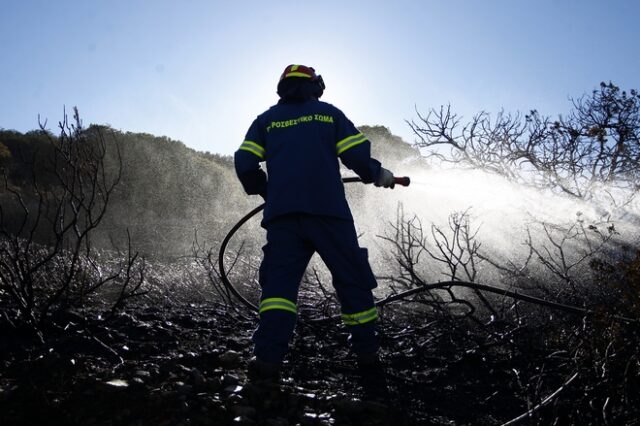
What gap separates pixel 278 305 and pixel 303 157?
909 millimetres

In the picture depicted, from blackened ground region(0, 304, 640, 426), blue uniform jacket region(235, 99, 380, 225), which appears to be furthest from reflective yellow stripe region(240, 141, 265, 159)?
blackened ground region(0, 304, 640, 426)

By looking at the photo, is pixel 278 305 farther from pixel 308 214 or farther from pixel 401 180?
pixel 401 180

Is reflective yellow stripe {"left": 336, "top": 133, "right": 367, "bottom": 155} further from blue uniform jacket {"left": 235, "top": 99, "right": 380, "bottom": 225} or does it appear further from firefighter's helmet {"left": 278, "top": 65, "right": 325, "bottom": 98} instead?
firefighter's helmet {"left": 278, "top": 65, "right": 325, "bottom": 98}

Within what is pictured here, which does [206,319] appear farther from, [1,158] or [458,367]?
[1,158]

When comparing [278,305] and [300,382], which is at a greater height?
[278,305]

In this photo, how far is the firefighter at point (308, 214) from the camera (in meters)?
2.75

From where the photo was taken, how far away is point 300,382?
103 inches

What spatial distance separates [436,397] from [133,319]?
258 centimetres

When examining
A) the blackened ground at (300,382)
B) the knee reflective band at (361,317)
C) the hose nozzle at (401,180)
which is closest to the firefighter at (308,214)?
the knee reflective band at (361,317)

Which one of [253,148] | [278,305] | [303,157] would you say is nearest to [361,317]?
[278,305]

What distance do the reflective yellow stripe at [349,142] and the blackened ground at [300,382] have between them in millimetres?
1376

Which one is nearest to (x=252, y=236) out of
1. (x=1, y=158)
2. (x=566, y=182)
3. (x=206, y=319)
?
(x=566, y=182)

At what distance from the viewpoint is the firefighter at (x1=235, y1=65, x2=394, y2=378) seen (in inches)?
108

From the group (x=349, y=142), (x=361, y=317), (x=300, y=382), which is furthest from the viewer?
(x=349, y=142)
